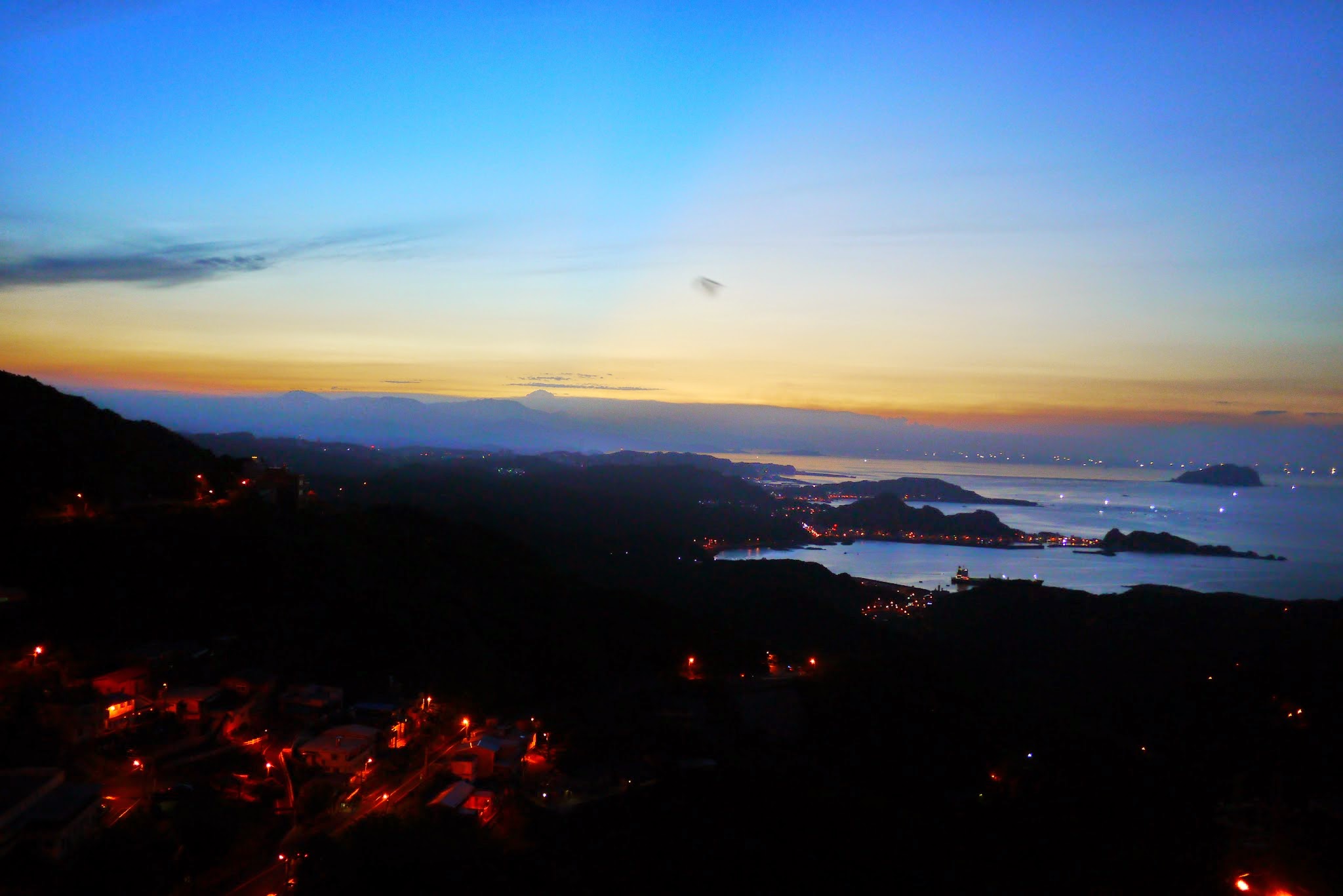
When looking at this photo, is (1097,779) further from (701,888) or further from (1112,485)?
(1112,485)

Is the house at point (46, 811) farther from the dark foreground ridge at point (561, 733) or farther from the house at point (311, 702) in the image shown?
the house at point (311, 702)

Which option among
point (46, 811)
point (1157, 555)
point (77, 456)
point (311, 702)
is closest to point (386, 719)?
point (311, 702)

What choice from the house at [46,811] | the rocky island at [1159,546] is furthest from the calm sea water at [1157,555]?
the house at [46,811]

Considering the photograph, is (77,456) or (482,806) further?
(77,456)

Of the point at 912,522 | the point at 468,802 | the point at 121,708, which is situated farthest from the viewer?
the point at 912,522

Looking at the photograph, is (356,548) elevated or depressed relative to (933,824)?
→ elevated

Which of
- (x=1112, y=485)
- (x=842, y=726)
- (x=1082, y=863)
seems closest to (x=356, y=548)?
(x=842, y=726)

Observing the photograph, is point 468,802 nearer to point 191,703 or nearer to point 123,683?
point 191,703
